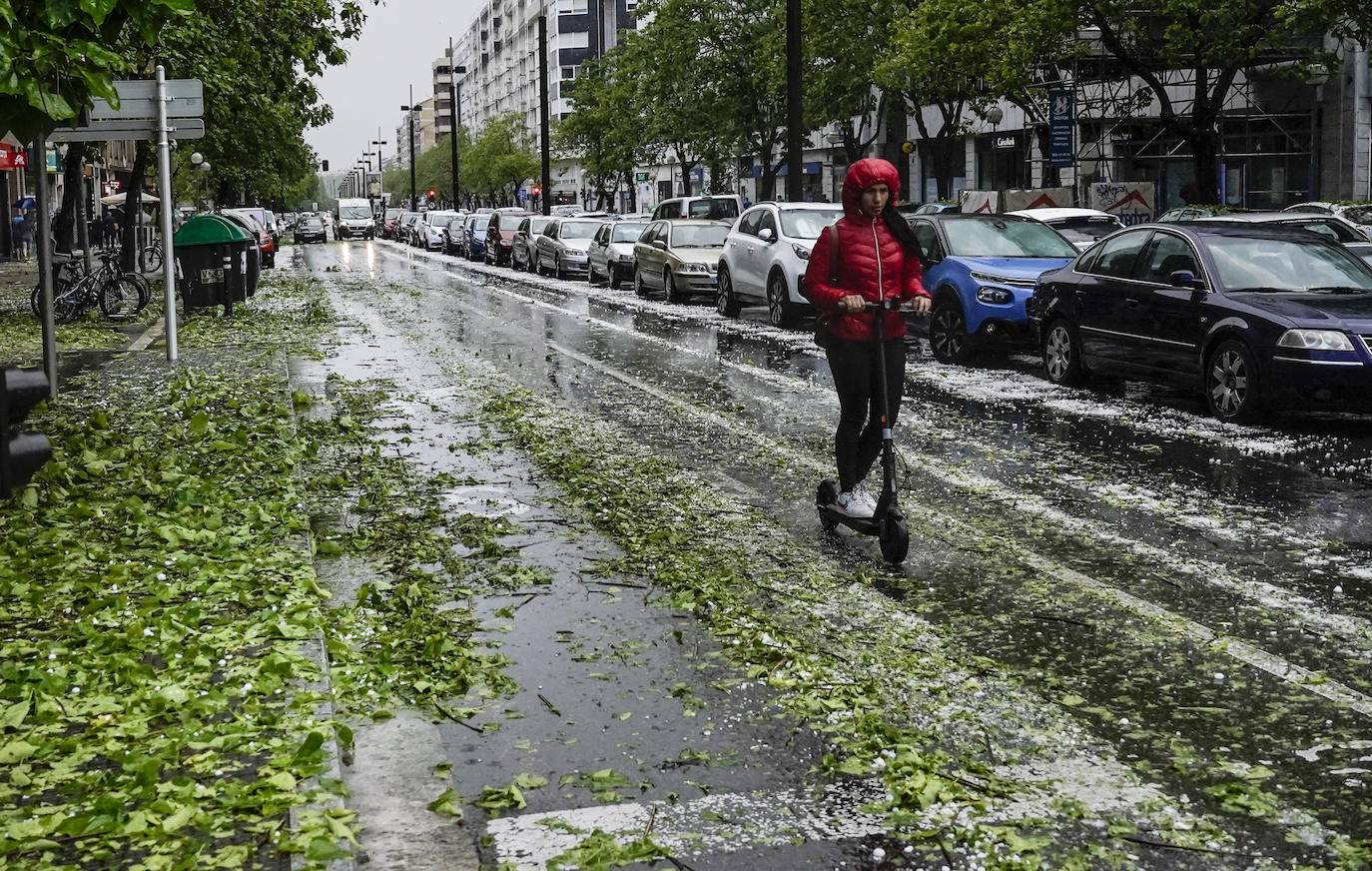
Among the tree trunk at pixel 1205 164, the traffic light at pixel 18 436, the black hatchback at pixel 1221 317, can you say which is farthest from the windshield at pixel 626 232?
the traffic light at pixel 18 436

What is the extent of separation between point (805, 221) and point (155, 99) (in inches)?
391

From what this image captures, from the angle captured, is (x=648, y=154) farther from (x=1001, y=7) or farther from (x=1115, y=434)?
(x=1115, y=434)

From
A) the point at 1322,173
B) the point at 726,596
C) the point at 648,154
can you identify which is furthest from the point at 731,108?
the point at 726,596

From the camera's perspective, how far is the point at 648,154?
61781 mm

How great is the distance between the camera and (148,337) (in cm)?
2072

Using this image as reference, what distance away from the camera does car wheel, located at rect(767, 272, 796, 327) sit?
22188 mm

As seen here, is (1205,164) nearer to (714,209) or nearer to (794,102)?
(794,102)

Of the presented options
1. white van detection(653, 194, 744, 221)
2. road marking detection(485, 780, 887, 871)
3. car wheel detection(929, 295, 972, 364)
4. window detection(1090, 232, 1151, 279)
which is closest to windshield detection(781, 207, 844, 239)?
car wheel detection(929, 295, 972, 364)

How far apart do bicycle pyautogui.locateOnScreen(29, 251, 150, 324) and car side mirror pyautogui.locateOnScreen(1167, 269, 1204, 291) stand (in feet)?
54.6

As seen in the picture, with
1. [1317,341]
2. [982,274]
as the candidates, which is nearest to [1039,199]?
[982,274]

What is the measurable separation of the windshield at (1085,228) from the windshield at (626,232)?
42.2ft

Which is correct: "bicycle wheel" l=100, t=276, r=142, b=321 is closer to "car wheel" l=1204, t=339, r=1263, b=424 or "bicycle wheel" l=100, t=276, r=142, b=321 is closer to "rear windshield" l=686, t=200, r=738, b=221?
"rear windshield" l=686, t=200, r=738, b=221

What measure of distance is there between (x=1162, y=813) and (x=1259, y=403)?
8207mm

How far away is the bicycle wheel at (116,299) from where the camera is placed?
960 inches
